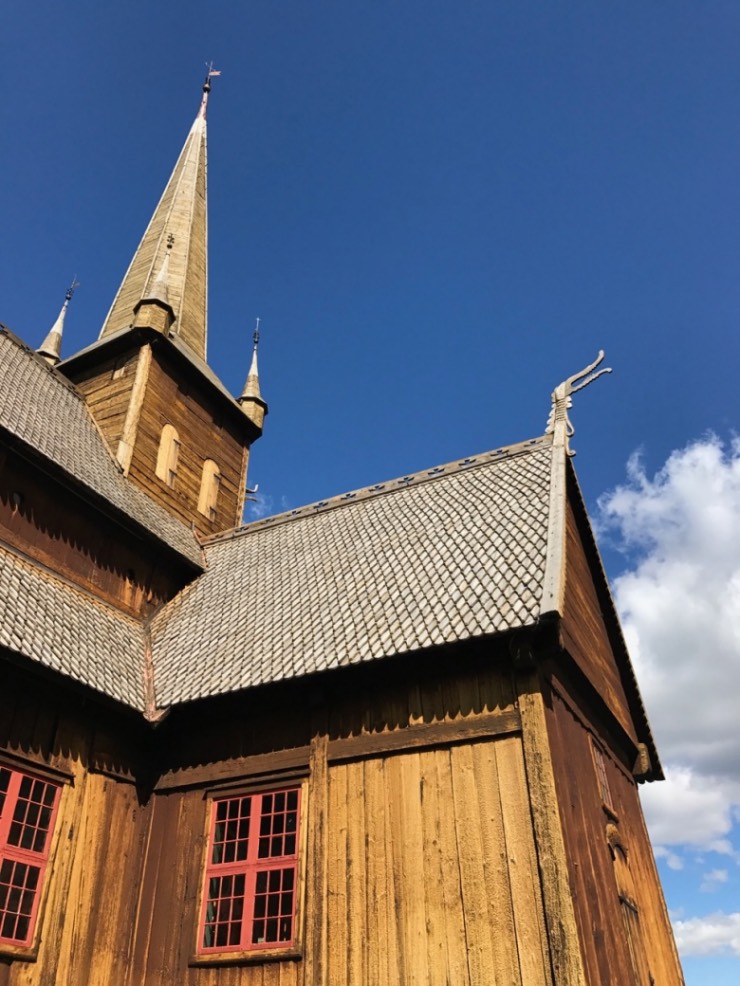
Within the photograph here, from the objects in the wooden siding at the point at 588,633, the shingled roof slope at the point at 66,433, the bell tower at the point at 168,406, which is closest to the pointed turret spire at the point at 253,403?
the bell tower at the point at 168,406

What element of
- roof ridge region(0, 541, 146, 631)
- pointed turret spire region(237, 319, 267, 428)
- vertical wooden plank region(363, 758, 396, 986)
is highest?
pointed turret spire region(237, 319, 267, 428)

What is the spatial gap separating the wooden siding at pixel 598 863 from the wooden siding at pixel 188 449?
34.2 feet

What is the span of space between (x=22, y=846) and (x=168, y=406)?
37.3 feet

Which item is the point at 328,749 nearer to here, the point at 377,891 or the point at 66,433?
the point at 377,891

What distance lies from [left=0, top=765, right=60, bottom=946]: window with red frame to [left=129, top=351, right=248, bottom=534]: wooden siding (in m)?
8.09

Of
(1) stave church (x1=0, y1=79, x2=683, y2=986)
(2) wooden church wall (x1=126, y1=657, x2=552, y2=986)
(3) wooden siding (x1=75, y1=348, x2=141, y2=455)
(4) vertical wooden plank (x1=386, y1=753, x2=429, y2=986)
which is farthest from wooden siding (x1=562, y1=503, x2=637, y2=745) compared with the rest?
(3) wooden siding (x1=75, y1=348, x2=141, y2=455)

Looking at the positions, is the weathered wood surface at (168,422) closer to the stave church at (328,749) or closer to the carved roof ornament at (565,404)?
the stave church at (328,749)

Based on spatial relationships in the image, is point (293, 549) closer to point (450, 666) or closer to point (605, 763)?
point (450, 666)

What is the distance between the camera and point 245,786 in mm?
9898

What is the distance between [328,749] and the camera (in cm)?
952

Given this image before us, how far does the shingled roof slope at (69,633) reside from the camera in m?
9.42

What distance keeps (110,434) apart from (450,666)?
10.6 m

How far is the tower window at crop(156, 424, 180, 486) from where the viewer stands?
17406mm

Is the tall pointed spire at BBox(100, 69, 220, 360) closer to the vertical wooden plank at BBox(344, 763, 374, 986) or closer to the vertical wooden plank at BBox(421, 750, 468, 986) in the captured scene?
the vertical wooden plank at BBox(344, 763, 374, 986)
